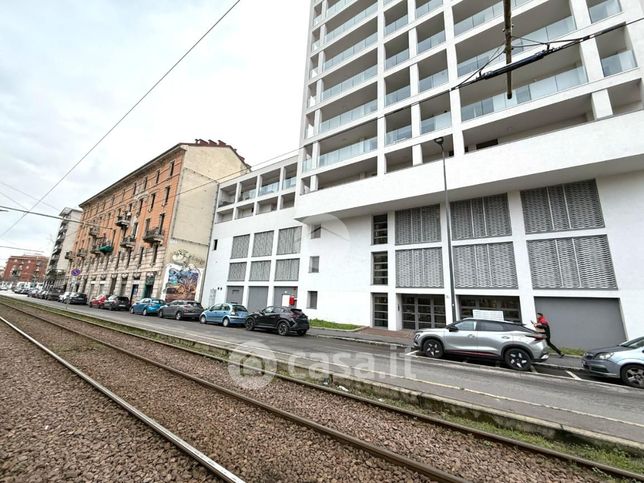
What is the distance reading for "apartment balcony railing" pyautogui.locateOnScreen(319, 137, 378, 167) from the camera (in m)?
19.8

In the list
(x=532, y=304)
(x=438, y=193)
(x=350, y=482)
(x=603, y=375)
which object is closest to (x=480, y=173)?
(x=438, y=193)

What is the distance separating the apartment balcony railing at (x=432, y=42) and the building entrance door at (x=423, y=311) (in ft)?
53.8

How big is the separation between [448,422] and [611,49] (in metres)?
20.3

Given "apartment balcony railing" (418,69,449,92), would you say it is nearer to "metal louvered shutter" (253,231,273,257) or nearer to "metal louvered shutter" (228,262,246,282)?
"metal louvered shutter" (253,231,273,257)

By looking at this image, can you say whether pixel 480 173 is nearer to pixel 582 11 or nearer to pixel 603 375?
pixel 582 11

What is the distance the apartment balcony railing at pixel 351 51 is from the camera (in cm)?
2183

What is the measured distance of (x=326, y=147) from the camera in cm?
2450

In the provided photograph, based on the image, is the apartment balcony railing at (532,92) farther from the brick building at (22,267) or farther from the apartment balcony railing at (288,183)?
the brick building at (22,267)

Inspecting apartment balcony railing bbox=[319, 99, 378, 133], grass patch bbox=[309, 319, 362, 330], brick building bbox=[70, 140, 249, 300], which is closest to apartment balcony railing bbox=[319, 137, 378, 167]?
apartment balcony railing bbox=[319, 99, 378, 133]

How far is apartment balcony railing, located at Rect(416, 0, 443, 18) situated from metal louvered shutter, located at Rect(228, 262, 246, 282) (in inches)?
995

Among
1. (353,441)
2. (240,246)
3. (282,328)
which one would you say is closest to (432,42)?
(282,328)

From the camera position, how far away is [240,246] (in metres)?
29.5

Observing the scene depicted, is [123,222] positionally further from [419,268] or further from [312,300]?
[419,268]

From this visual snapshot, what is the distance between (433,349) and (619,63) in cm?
1548
